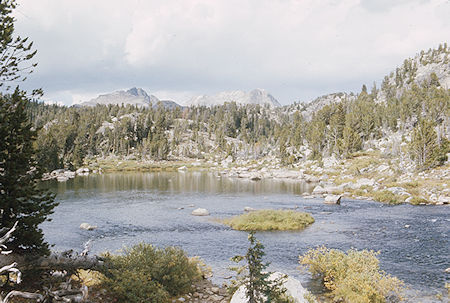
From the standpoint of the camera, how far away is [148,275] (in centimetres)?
1605

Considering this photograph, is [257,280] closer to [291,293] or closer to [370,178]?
[291,293]

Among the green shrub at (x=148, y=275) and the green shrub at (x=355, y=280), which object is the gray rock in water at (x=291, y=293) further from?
the green shrub at (x=148, y=275)

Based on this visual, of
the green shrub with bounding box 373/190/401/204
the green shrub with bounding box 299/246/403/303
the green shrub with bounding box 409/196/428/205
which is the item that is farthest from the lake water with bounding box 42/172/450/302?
the green shrub with bounding box 373/190/401/204

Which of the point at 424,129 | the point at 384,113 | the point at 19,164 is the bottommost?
the point at 19,164

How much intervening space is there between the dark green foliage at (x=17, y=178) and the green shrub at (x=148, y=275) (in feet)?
11.8

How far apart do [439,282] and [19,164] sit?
25.1 meters

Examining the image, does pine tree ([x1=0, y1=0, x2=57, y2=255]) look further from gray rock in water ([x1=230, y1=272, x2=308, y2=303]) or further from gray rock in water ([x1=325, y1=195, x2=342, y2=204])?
gray rock in water ([x1=325, y1=195, x2=342, y2=204])

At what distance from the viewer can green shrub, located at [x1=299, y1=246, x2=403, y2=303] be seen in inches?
651

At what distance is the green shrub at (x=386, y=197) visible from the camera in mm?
52156

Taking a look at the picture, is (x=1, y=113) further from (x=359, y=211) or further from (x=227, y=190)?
(x=227, y=190)

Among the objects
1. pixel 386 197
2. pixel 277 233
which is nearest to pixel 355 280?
pixel 277 233

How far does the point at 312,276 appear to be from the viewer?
21641 millimetres

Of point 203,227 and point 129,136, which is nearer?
point 203,227

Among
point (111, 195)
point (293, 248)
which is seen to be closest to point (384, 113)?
point (111, 195)
